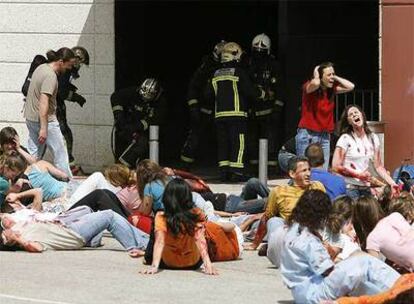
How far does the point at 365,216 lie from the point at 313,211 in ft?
3.32

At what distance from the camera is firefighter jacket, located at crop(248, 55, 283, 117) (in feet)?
59.8

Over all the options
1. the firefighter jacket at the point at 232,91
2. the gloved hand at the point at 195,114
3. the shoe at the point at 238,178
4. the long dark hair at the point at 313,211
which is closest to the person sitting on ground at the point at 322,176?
the long dark hair at the point at 313,211

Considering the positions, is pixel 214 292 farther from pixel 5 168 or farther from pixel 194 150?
pixel 194 150

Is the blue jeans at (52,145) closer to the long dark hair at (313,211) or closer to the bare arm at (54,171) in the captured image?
the bare arm at (54,171)

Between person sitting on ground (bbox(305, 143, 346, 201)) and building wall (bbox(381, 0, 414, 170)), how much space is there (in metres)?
3.28

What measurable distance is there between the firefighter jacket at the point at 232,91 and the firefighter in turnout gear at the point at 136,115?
0.95 metres

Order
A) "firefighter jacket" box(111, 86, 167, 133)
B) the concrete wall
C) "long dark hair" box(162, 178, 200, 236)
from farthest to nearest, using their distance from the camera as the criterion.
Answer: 1. the concrete wall
2. "firefighter jacket" box(111, 86, 167, 133)
3. "long dark hair" box(162, 178, 200, 236)

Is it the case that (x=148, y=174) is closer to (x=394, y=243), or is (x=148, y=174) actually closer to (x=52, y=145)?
(x=394, y=243)

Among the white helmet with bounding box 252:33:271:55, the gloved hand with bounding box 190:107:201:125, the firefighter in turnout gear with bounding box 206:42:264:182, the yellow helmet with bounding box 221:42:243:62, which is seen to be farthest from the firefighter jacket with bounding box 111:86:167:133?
the white helmet with bounding box 252:33:271:55

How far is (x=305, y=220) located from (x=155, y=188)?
293cm

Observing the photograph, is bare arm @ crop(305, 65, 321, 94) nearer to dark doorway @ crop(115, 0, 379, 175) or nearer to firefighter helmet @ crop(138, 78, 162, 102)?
dark doorway @ crop(115, 0, 379, 175)

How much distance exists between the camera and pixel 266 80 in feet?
59.9

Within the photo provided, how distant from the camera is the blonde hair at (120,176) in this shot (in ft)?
45.0

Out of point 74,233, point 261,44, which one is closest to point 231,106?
point 261,44
